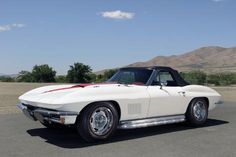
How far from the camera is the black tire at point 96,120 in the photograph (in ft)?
21.8

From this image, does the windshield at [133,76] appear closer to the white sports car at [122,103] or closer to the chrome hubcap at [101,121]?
the white sports car at [122,103]

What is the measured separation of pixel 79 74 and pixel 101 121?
49.7 m

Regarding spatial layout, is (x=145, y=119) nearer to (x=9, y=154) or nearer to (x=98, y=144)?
(x=98, y=144)

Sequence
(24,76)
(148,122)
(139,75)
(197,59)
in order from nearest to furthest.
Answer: (148,122), (139,75), (24,76), (197,59)

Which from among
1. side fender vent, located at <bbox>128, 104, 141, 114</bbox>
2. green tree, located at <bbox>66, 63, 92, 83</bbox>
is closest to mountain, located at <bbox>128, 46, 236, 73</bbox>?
green tree, located at <bbox>66, 63, 92, 83</bbox>

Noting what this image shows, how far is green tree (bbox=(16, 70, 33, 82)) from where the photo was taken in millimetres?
64575

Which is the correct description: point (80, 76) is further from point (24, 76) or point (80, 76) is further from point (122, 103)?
point (122, 103)

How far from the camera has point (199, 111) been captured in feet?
29.5

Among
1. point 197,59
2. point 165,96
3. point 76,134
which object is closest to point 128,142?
point 76,134

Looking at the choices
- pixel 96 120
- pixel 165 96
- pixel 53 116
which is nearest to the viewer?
pixel 53 116

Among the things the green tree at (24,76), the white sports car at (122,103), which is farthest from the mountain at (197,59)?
the white sports car at (122,103)

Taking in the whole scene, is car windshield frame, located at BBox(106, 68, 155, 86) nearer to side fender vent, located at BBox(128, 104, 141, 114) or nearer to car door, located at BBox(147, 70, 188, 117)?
car door, located at BBox(147, 70, 188, 117)

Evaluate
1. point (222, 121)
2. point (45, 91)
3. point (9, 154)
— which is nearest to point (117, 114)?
point (45, 91)

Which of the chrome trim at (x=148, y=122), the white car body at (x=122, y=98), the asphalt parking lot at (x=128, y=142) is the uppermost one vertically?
the white car body at (x=122, y=98)
